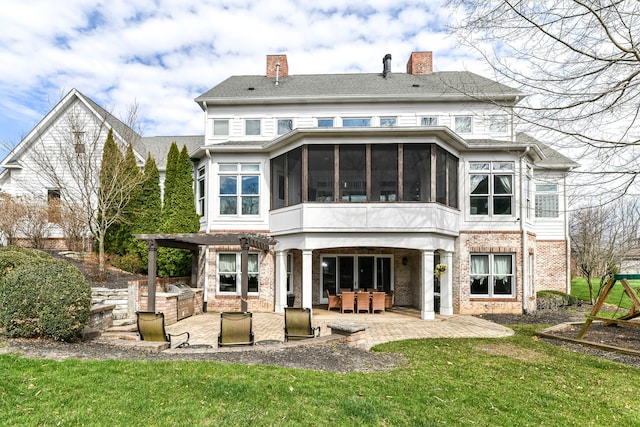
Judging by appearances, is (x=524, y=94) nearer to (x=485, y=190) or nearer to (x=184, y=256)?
(x=485, y=190)

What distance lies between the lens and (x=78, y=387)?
16.1ft

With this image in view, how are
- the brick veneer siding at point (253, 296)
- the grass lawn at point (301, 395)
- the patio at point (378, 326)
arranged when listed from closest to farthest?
the grass lawn at point (301, 395)
the patio at point (378, 326)
the brick veneer siding at point (253, 296)

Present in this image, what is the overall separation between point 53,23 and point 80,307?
7438 millimetres

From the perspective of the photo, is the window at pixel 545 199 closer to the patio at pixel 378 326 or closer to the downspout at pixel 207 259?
the patio at pixel 378 326

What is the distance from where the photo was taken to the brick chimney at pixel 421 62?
59.1 ft

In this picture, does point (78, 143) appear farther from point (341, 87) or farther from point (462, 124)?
point (462, 124)

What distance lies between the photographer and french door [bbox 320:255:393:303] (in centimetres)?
1597

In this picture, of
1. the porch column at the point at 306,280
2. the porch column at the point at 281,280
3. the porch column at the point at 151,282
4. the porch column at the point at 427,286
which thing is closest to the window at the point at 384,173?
the porch column at the point at 427,286

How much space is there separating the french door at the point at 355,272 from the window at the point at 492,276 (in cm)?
340

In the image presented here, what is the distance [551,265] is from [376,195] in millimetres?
9880

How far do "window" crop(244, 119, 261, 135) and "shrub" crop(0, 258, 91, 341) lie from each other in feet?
32.6

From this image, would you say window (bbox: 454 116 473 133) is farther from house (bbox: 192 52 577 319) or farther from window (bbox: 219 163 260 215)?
window (bbox: 219 163 260 215)

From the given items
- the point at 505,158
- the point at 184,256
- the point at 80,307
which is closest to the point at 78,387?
the point at 80,307

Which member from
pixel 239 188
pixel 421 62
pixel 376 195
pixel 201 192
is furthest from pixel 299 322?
pixel 421 62
